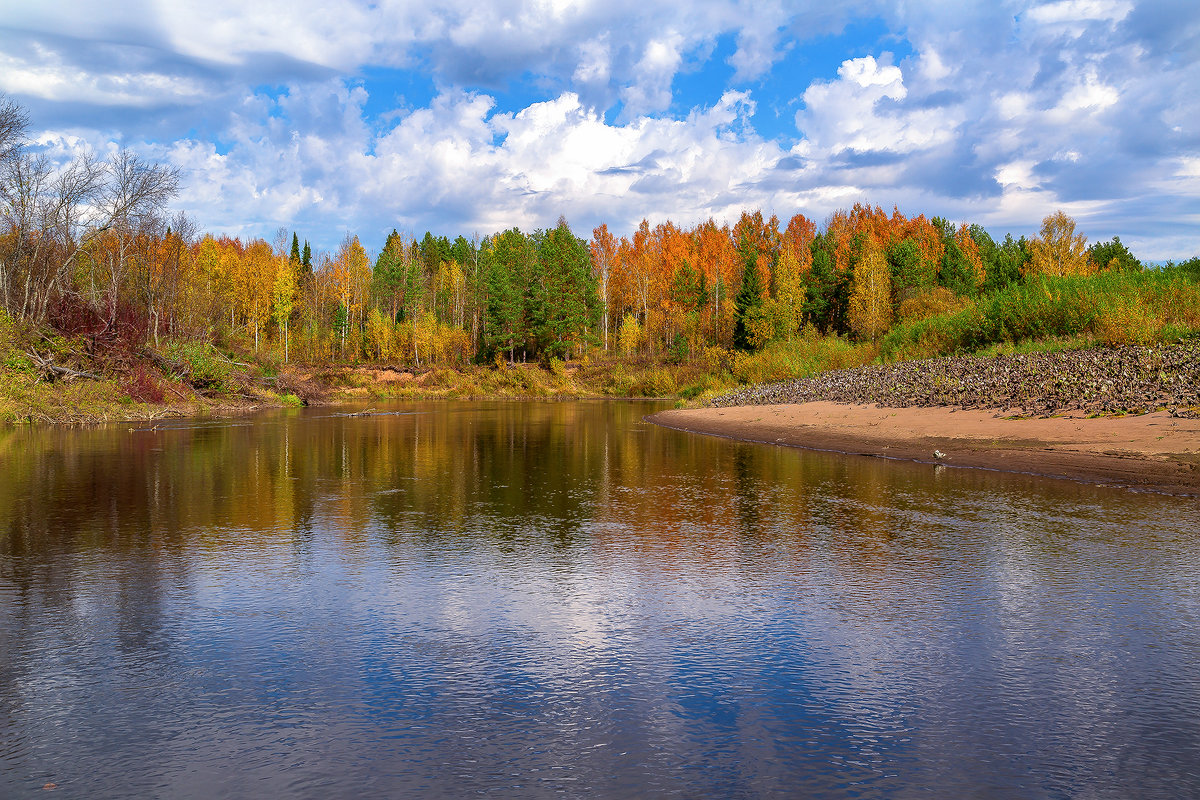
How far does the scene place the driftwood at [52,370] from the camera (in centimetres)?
3588

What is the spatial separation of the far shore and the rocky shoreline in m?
0.76

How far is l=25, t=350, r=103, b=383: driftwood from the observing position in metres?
35.9

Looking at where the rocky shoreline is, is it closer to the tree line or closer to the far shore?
the far shore

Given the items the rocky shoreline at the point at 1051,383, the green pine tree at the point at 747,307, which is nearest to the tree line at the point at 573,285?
the green pine tree at the point at 747,307

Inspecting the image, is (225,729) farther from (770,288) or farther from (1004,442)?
(770,288)

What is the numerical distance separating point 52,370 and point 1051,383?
4130cm

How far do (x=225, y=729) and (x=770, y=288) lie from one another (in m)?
91.1

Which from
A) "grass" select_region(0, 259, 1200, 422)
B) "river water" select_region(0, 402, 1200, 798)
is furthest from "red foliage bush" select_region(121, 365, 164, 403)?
"river water" select_region(0, 402, 1200, 798)

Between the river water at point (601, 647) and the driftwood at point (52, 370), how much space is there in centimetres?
2695

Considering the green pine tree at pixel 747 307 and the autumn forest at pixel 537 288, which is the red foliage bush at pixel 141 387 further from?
the green pine tree at pixel 747 307

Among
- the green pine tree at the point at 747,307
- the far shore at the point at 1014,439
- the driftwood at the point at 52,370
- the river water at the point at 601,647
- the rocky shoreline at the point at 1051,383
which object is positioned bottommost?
the river water at the point at 601,647

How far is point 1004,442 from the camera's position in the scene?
823 inches

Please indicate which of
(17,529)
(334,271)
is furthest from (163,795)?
(334,271)

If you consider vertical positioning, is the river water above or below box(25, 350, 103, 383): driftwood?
below
